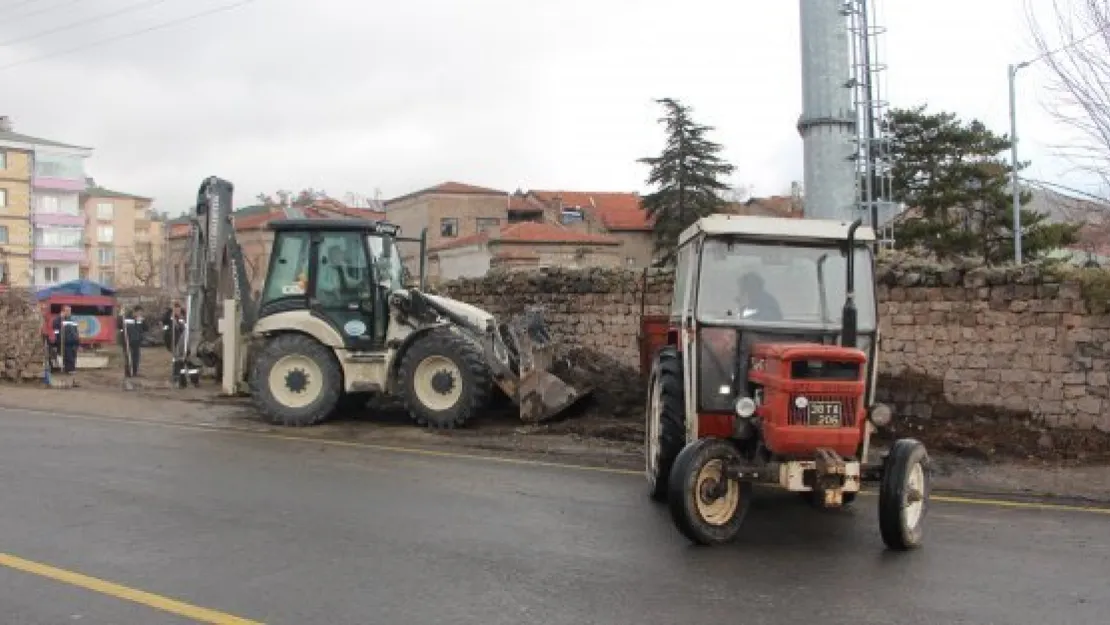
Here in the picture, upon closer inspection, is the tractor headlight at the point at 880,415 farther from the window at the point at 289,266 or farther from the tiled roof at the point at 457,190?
the tiled roof at the point at 457,190

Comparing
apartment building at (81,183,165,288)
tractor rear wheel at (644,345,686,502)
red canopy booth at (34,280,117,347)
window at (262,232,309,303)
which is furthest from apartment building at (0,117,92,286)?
tractor rear wheel at (644,345,686,502)

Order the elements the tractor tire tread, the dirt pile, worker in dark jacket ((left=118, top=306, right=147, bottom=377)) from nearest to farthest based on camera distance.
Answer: the tractor tire tread
worker in dark jacket ((left=118, top=306, right=147, bottom=377))
the dirt pile

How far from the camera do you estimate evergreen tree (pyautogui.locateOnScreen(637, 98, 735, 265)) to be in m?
49.0

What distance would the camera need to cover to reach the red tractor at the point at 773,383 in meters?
6.84

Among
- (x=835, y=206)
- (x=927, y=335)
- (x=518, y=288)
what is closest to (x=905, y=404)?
(x=927, y=335)

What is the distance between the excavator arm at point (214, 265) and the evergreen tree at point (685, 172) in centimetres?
3462

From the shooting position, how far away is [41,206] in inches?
3425

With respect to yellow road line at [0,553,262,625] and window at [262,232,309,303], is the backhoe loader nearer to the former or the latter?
window at [262,232,309,303]

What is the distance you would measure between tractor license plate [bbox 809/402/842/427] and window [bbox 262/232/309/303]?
9.01 m

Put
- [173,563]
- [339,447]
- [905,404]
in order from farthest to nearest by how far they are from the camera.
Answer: [905,404]
[339,447]
[173,563]

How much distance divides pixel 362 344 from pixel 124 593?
327 inches

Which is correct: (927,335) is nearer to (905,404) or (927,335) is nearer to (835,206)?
(905,404)

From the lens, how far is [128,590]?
19.1 feet

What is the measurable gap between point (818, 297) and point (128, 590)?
5.20m
